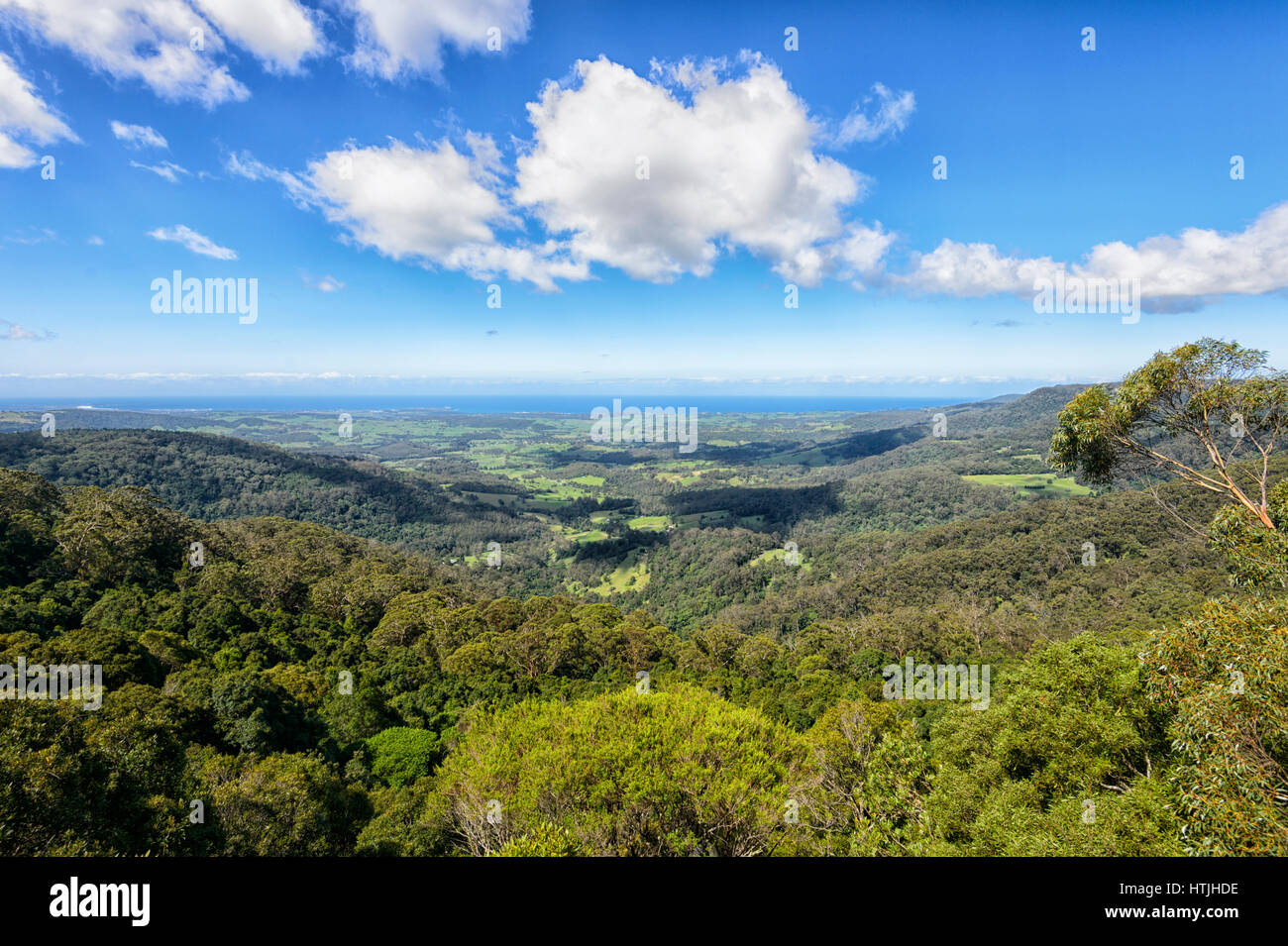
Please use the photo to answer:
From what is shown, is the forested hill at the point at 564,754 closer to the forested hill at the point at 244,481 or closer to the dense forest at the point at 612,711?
the dense forest at the point at 612,711

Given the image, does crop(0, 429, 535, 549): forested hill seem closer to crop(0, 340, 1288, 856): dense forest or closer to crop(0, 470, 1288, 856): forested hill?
crop(0, 340, 1288, 856): dense forest

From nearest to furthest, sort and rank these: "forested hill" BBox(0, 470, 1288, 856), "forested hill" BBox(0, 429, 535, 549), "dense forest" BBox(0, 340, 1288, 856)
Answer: "forested hill" BBox(0, 470, 1288, 856) → "dense forest" BBox(0, 340, 1288, 856) → "forested hill" BBox(0, 429, 535, 549)

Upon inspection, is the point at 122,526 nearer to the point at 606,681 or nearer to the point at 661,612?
the point at 606,681

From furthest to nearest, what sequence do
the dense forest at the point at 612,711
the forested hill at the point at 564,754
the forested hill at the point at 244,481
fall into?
the forested hill at the point at 244,481 < the dense forest at the point at 612,711 < the forested hill at the point at 564,754

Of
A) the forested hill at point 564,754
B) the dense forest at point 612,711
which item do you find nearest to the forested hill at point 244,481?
the dense forest at point 612,711

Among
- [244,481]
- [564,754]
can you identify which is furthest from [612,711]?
[244,481]

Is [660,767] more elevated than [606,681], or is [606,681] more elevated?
[660,767]

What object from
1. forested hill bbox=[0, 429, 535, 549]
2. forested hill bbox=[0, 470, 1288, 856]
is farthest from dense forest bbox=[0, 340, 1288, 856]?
forested hill bbox=[0, 429, 535, 549]
